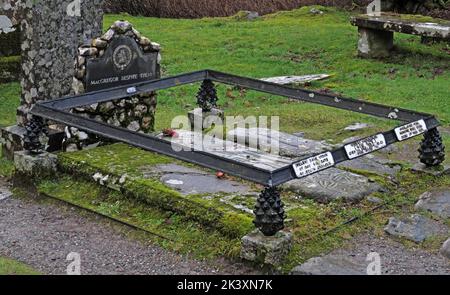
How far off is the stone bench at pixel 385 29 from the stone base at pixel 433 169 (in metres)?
6.40

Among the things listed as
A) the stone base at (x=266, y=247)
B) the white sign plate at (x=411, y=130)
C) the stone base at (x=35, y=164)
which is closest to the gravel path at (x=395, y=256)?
the stone base at (x=266, y=247)

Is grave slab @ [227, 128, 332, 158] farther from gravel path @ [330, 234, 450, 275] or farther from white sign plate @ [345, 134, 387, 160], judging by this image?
gravel path @ [330, 234, 450, 275]

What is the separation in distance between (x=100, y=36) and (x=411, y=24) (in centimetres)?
691

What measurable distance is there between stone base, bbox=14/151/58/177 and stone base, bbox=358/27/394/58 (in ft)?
26.7

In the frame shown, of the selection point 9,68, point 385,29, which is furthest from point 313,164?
point 385,29

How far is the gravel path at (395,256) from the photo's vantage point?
6.00 meters

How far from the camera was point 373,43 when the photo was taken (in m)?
14.6

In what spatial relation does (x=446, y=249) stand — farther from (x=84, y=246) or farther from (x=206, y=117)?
(x=206, y=117)

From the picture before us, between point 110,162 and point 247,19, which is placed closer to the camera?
point 110,162

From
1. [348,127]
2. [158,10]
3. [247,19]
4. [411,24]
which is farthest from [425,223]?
[158,10]

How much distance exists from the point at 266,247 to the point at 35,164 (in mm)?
2663

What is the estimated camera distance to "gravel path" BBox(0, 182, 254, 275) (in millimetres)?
6109

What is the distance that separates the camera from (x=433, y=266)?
20.0 feet
